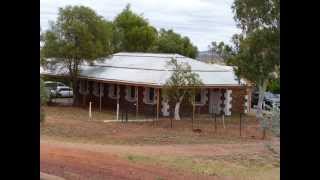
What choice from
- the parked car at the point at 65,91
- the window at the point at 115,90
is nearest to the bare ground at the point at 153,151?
the window at the point at 115,90

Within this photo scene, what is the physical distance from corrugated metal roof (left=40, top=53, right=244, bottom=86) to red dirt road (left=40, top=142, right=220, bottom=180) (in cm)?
474

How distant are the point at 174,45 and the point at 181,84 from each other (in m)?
5.21

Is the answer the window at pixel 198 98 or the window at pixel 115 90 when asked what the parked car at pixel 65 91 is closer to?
the window at pixel 115 90

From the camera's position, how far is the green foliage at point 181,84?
1215 cm

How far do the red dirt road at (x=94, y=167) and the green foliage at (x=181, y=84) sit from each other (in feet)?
13.7

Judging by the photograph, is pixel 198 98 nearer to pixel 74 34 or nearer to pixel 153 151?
pixel 74 34

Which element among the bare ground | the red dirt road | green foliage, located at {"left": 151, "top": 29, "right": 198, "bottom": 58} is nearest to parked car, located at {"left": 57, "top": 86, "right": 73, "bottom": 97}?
green foliage, located at {"left": 151, "top": 29, "right": 198, "bottom": 58}

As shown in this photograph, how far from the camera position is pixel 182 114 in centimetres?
1291

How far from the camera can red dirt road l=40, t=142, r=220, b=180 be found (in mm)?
6422

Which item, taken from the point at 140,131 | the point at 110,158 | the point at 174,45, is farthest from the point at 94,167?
the point at 174,45

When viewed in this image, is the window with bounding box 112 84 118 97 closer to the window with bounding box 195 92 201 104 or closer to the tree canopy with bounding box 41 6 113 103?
the tree canopy with bounding box 41 6 113 103
